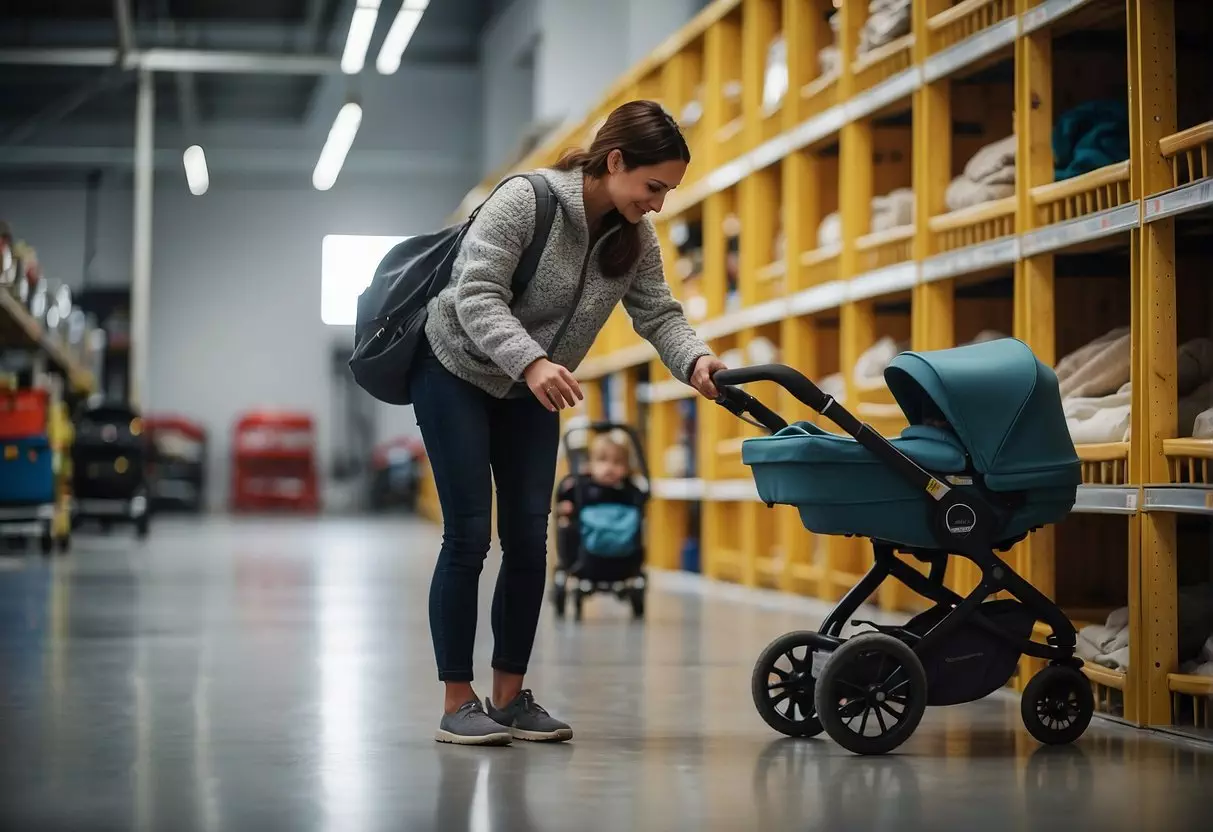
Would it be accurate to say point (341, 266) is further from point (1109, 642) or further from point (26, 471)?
point (1109, 642)

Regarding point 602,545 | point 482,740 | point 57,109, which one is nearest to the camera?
point 482,740

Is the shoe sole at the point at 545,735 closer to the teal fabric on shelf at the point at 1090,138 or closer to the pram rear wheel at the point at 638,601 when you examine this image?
the teal fabric on shelf at the point at 1090,138

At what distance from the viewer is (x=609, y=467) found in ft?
A: 23.6

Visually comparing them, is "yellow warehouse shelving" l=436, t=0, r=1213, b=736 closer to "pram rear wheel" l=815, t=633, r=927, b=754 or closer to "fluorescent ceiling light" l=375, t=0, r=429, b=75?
"pram rear wheel" l=815, t=633, r=927, b=754

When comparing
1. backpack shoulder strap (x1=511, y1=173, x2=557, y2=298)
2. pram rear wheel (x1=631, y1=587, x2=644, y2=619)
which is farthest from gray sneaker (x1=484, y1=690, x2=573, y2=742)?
pram rear wheel (x1=631, y1=587, x2=644, y2=619)

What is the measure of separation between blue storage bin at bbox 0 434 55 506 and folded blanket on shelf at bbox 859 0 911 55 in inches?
276

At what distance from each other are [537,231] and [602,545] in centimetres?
369

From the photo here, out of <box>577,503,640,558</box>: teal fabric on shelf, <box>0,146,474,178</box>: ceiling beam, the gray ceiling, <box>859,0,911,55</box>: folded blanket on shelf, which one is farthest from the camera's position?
<box>0,146,474,178</box>: ceiling beam

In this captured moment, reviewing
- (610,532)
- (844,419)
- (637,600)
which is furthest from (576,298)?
Answer: (637,600)

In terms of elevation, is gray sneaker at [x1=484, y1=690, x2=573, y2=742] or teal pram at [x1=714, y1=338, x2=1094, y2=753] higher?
teal pram at [x1=714, y1=338, x2=1094, y2=753]

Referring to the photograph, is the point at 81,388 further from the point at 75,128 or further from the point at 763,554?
the point at 763,554

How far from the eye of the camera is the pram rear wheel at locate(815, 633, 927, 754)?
10.9ft

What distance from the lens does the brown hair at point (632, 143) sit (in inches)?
131

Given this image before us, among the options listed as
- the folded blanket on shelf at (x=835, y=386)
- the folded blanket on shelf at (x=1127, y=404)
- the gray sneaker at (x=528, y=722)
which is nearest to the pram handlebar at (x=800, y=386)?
the gray sneaker at (x=528, y=722)
